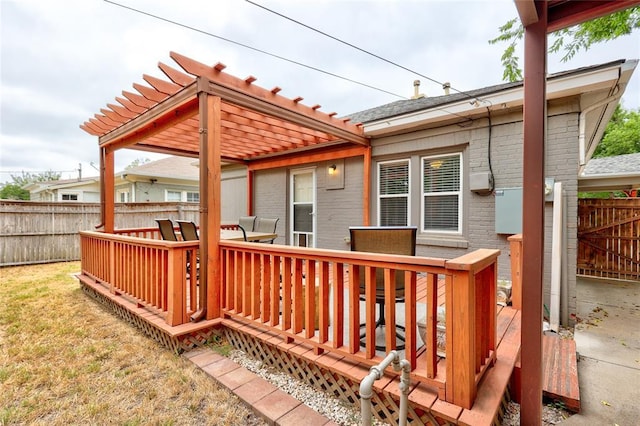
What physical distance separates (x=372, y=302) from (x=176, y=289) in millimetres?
2028

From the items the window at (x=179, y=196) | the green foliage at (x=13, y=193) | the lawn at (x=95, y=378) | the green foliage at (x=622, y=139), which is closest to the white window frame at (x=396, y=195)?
the lawn at (x=95, y=378)

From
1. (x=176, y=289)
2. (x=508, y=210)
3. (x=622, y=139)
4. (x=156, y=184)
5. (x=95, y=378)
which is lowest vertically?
(x=95, y=378)

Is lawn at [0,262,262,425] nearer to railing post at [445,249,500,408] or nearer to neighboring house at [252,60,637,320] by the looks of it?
railing post at [445,249,500,408]

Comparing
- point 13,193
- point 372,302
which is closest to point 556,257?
point 372,302

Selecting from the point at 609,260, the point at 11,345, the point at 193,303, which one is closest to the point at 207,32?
the point at 193,303

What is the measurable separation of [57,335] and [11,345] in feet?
1.14

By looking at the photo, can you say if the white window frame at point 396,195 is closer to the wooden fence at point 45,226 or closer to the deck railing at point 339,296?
the deck railing at point 339,296

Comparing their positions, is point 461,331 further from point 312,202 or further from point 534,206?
point 312,202

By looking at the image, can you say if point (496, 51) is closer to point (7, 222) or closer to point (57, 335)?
point (57, 335)

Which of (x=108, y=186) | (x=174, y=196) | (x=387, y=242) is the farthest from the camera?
(x=174, y=196)

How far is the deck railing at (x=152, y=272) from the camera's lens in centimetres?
286

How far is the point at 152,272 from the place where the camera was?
3227mm

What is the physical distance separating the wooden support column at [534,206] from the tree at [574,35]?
5.38 metres

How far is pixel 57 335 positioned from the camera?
3.15 meters
